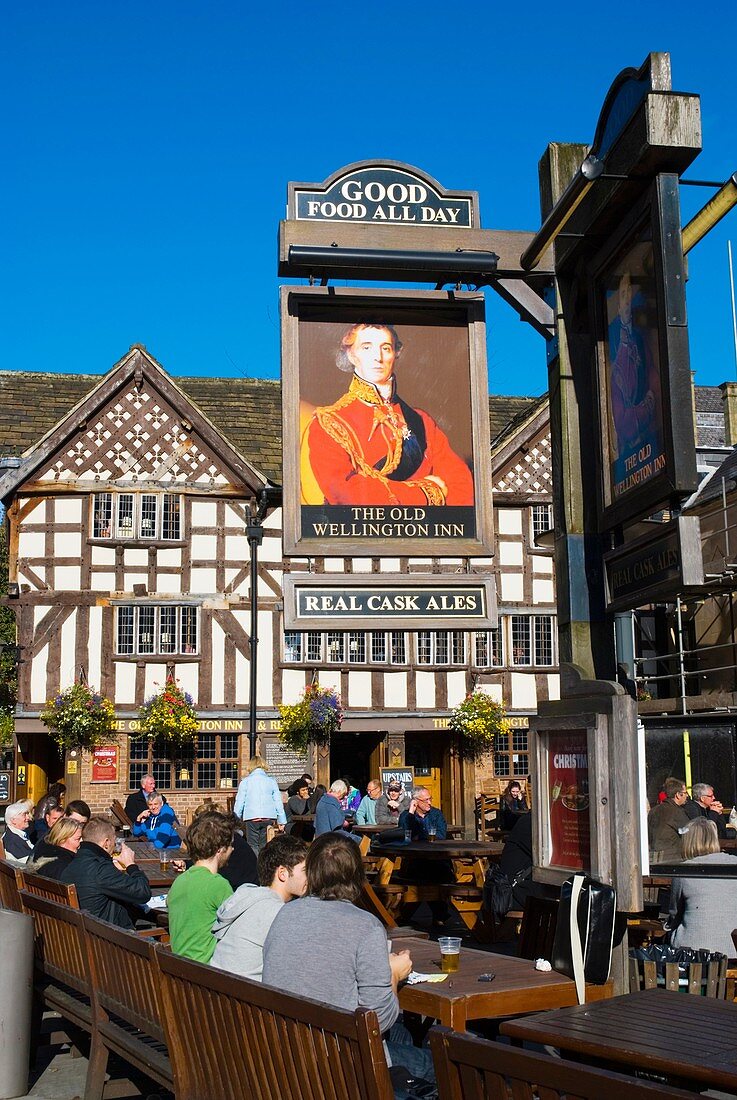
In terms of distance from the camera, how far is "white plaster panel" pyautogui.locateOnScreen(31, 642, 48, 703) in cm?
2689

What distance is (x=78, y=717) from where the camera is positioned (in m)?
26.1

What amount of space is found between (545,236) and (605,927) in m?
3.67

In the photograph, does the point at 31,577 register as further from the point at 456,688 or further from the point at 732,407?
the point at 732,407

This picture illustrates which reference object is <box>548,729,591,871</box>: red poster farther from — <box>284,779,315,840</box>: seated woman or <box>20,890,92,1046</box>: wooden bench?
<box>284,779,315,840</box>: seated woman

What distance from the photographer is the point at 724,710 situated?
52.5 ft

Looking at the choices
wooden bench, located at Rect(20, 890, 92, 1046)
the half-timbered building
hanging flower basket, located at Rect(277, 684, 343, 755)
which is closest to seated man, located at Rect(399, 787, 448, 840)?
wooden bench, located at Rect(20, 890, 92, 1046)

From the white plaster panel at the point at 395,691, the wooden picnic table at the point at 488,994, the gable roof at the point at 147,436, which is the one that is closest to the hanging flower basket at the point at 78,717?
the gable roof at the point at 147,436

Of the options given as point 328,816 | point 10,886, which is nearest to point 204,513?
point 328,816

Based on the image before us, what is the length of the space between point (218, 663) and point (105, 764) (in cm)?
345

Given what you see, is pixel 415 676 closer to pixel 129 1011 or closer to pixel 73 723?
pixel 73 723

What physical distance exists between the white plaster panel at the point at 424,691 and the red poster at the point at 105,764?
7275mm

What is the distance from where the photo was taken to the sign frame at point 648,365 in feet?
17.1

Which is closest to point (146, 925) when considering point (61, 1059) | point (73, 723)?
point (61, 1059)

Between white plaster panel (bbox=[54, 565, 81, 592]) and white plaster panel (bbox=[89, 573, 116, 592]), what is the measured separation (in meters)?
0.32
